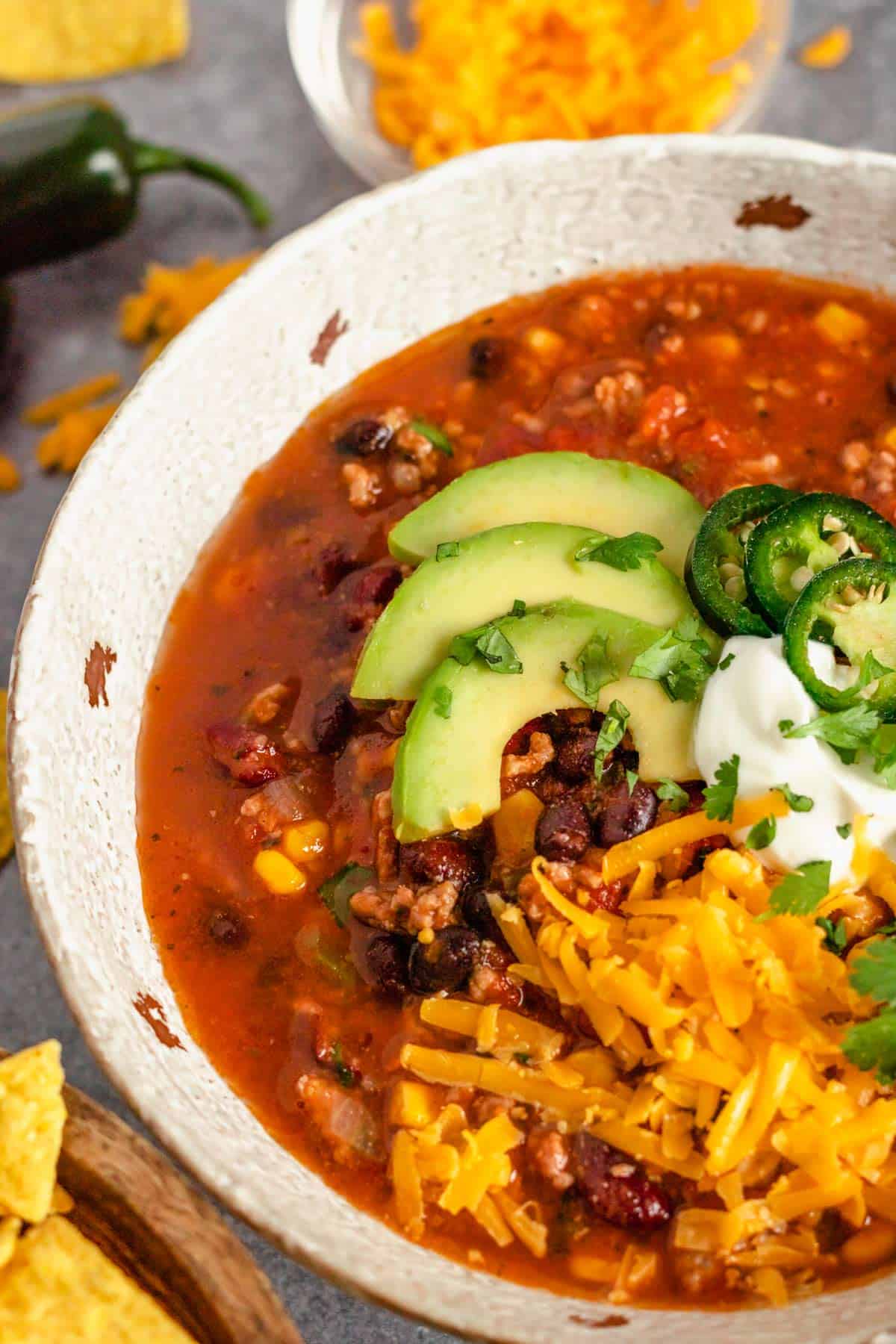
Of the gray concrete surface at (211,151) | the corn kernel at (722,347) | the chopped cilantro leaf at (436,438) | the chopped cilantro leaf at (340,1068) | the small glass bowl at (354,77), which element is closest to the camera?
the chopped cilantro leaf at (340,1068)

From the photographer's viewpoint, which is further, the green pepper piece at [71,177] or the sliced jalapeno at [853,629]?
Answer: the green pepper piece at [71,177]

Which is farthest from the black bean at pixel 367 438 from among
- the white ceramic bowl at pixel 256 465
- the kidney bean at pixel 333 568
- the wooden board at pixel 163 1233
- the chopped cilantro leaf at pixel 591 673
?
the wooden board at pixel 163 1233

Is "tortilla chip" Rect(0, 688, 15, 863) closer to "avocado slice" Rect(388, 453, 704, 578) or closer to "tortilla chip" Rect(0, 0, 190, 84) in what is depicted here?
"avocado slice" Rect(388, 453, 704, 578)

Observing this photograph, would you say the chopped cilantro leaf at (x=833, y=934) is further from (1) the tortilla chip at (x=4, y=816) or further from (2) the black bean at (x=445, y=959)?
(1) the tortilla chip at (x=4, y=816)

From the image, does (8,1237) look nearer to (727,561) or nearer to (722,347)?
(727,561)

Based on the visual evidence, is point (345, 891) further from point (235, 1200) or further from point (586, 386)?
point (586, 386)

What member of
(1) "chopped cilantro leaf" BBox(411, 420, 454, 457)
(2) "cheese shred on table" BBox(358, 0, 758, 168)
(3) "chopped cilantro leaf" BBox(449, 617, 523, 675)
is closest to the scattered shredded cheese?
(2) "cheese shred on table" BBox(358, 0, 758, 168)

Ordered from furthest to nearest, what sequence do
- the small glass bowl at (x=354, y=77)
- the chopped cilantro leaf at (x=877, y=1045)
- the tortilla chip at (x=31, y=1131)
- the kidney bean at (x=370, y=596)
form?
1. the small glass bowl at (x=354, y=77)
2. the kidney bean at (x=370, y=596)
3. the tortilla chip at (x=31, y=1131)
4. the chopped cilantro leaf at (x=877, y=1045)
